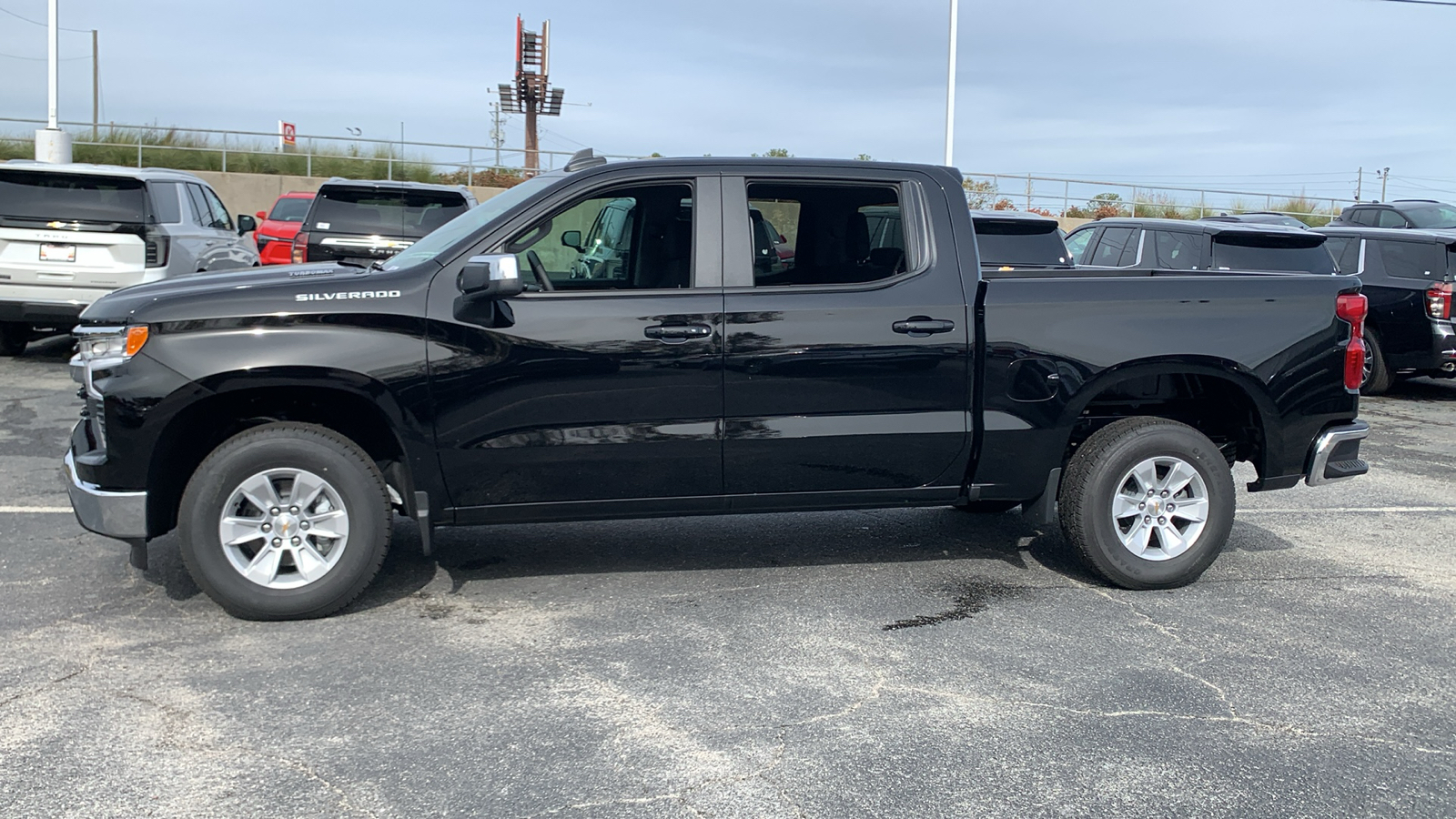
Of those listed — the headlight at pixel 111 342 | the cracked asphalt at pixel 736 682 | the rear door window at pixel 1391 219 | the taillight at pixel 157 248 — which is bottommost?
Result: the cracked asphalt at pixel 736 682

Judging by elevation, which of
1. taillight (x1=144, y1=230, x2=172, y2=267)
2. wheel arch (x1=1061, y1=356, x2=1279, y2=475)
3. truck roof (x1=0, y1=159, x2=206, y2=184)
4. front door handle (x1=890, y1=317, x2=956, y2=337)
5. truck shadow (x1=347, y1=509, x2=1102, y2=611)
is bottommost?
truck shadow (x1=347, y1=509, x2=1102, y2=611)

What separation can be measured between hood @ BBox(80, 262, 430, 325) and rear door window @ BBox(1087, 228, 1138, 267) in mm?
9094

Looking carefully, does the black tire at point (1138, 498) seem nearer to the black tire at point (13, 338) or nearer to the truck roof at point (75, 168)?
the truck roof at point (75, 168)

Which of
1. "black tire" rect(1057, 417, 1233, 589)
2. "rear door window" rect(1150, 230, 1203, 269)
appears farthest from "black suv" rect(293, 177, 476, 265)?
"black tire" rect(1057, 417, 1233, 589)

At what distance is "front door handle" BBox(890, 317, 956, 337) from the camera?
17.0ft

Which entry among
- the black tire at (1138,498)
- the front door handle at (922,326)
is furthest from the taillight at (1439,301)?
the front door handle at (922,326)

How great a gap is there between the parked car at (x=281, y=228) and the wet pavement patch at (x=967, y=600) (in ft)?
44.5

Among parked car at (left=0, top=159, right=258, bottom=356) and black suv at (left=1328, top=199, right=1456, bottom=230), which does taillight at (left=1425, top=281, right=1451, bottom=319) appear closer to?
black suv at (left=1328, top=199, right=1456, bottom=230)

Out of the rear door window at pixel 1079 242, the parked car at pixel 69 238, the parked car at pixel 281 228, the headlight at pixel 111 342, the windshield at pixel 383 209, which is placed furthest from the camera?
the parked car at pixel 281 228

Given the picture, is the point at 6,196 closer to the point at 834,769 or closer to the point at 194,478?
the point at 194,478

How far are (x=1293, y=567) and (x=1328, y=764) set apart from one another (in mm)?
2451

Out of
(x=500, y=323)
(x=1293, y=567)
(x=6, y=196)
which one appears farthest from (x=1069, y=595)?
(x=6, y=196)

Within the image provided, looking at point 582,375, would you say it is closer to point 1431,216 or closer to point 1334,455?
point 1334,455

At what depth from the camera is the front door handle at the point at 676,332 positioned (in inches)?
196
